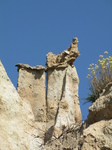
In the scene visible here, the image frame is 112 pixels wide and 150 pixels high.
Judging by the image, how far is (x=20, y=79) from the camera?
30.0 ft

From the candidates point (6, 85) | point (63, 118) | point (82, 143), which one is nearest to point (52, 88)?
point (63, 118)

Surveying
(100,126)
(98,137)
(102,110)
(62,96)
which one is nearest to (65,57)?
(62,96)

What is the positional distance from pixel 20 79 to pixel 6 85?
217 centimetres

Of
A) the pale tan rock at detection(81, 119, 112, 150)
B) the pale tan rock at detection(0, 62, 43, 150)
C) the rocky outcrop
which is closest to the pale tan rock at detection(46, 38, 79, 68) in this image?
the pale tan rock at detection(0, 62, 43, 150)

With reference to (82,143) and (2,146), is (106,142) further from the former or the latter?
(2,146)

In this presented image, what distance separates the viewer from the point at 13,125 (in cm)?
657

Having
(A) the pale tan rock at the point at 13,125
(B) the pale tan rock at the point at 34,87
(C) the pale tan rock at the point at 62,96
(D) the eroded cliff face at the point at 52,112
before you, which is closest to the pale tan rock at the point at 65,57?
(D) the eroded cliff face at the point at 52,112

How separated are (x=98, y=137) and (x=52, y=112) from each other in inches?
140

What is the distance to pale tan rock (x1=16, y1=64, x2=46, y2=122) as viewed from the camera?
884 centimetres

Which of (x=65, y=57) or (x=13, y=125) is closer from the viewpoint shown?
(x=13, y=125)

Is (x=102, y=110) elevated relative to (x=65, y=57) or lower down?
lower down

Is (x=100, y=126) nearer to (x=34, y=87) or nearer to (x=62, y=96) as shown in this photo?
(x=62, y=96)

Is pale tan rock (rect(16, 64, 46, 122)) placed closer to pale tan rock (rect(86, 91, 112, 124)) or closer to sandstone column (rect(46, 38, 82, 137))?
sandstone column (rect(46, 38, 82, 137))

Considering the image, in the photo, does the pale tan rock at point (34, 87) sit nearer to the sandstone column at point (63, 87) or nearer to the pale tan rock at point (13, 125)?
the sandstone column at point (63, 87)
